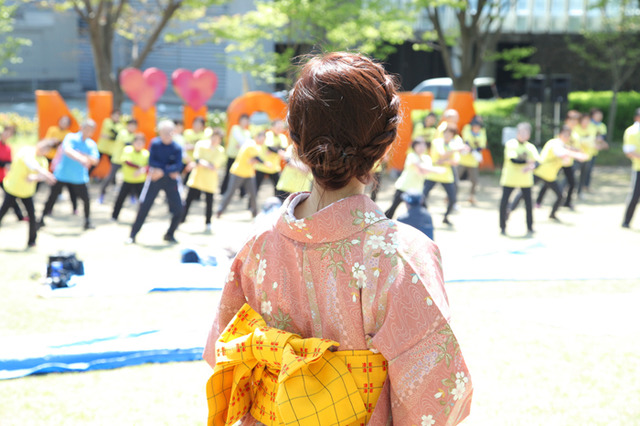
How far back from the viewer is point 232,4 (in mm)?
25281

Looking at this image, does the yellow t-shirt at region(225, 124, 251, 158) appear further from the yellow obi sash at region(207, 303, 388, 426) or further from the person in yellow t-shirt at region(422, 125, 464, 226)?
the yellow obi sash at region(207, 303, 388, 426)

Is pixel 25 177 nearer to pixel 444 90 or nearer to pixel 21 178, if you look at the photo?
pixel 21 178

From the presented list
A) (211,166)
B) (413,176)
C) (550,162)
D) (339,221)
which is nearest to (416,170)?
(413,176)

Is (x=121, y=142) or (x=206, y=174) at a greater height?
(x=121, y=142)

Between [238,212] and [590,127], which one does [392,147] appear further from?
[590,127]

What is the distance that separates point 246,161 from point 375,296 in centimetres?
888

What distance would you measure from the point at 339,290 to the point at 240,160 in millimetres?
8891

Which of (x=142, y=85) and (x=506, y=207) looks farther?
(x=142, y=85)

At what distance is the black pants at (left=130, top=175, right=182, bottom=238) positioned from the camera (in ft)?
29.0

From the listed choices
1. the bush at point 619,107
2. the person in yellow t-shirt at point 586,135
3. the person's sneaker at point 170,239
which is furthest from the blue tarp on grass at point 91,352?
the bush at point 619,107

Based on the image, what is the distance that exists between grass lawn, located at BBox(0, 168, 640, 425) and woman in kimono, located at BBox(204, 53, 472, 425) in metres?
2.39

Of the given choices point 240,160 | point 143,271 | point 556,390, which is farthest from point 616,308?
point 240,160

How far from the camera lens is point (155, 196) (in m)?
8.90

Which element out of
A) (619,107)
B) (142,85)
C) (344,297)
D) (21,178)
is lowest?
(619,107)
